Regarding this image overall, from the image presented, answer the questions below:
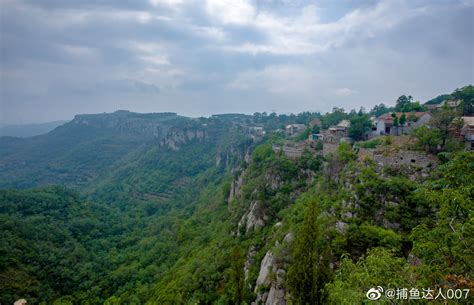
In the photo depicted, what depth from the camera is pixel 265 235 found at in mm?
21641

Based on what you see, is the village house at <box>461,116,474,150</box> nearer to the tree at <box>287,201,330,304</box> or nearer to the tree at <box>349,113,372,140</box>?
the tree at <box>349,113,372,140</box>

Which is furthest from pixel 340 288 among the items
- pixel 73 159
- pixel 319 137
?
pixel 73 159

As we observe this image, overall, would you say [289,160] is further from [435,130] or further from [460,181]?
[460,181]

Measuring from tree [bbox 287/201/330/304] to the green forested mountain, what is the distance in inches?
1.8

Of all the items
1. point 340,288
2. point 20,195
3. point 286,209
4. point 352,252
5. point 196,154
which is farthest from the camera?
point 196,154

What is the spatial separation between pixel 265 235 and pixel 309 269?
1063cm

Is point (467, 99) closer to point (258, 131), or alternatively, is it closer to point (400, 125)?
point (400, 125)

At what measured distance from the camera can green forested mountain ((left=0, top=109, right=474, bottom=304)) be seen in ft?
23.6

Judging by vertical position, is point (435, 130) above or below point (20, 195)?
above

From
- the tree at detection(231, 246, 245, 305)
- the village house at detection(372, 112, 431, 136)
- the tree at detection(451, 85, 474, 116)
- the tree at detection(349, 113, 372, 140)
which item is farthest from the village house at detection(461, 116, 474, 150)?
the tree at detection(231, 246, 245, 305)

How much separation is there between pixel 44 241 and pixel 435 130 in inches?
1869

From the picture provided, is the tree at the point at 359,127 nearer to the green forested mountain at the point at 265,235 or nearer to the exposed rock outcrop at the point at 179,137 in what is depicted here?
the green forested mountain at the point at 265,235

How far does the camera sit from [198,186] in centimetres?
6844

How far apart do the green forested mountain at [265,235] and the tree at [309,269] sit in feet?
0.15
